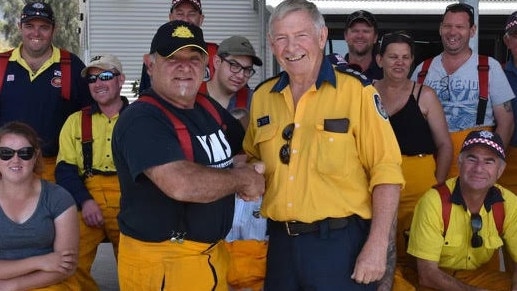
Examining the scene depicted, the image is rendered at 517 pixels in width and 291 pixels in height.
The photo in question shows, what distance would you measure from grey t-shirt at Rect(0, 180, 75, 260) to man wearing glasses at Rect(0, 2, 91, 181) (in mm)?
1063

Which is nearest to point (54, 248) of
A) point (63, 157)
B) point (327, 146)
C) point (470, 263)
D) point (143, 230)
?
point (63, 157)

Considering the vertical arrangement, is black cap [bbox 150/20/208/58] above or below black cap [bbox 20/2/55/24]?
below

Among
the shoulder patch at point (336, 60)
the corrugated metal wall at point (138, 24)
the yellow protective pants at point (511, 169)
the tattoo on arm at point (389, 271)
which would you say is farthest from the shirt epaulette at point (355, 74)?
the corrugated metal wall at point (138, 24)

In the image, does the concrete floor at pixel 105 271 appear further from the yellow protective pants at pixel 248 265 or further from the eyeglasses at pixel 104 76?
the yellow protective pants at pixel 248 265

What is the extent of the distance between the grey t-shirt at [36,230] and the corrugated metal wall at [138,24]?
589 cm

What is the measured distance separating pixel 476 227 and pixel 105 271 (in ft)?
11.0

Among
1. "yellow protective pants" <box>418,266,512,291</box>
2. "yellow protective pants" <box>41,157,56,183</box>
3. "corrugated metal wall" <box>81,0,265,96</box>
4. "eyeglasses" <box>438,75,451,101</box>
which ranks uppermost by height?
"corrugated metal wall" <box>81,0,265,96</box>

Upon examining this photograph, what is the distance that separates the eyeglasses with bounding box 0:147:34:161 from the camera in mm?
3604

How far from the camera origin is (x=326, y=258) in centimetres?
271

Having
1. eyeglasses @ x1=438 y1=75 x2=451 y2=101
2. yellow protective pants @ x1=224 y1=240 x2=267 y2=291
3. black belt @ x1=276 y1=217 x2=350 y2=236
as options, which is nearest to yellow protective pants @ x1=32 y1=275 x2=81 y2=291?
yellow protective pants @ x1=224 y1=240 x2=267 y2=291

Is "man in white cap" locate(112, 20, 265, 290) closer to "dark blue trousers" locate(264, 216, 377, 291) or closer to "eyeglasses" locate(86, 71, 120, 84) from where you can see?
"dark blue trousers" locate(264, 216, 377, 291)

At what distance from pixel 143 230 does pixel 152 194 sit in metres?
0.16

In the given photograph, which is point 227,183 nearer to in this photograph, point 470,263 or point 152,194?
point 152,194

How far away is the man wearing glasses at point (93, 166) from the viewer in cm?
451
